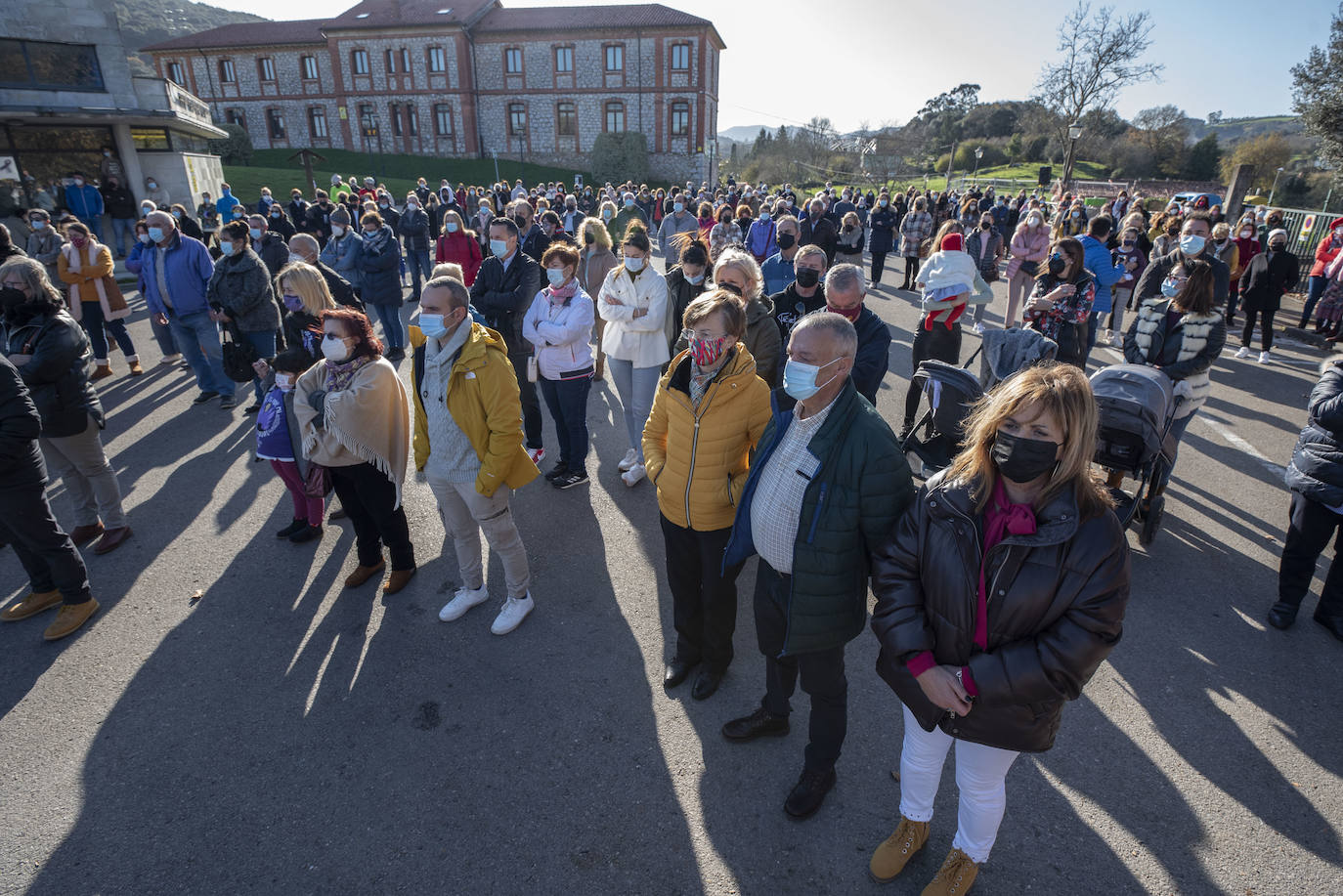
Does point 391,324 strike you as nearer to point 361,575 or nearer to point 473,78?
point 361,575

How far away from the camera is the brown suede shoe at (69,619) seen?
3848mm

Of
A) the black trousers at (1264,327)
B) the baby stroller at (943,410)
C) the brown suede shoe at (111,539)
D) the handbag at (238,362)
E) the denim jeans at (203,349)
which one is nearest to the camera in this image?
the baby stroller at (943,410)

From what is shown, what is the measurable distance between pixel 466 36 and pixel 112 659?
177ft

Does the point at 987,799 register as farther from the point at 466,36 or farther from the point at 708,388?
the point at 466,36

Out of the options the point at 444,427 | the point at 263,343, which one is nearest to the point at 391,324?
the point at 263,343

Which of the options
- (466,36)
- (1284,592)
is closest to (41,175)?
(1284,592)

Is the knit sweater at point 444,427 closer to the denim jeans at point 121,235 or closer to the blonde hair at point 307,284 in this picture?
the blonde hair at point 307,284

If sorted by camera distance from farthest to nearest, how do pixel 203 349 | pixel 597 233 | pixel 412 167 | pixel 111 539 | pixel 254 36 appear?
pixel 254 36 → pixel 412 167 → pixel 203 349 → pixel 597 233 → pixel 111 539

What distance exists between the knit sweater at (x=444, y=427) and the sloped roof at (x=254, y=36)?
→ 2323 inches

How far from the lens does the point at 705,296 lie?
10.1ft

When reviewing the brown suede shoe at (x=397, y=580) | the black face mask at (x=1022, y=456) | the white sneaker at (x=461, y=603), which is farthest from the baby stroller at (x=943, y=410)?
the brown suede shoe at (x=397, y=580)

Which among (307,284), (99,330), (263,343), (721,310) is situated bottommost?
(99,330)

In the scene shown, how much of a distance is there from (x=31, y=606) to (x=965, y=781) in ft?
17.3

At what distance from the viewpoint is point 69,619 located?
391 cm
